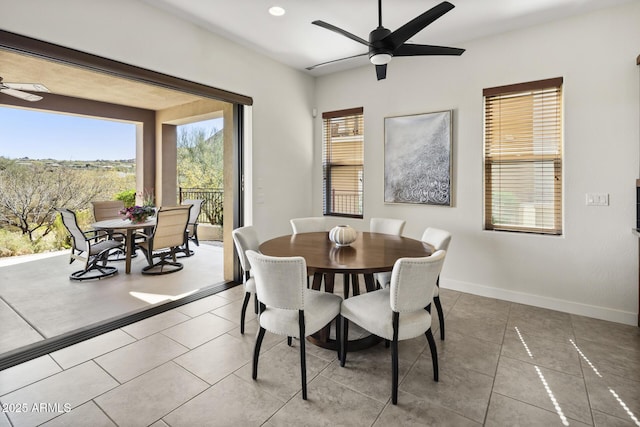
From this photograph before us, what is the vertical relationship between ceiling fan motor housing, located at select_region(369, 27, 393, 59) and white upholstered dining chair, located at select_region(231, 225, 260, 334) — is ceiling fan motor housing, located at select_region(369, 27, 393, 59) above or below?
above

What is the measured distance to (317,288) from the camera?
2676 millimetres

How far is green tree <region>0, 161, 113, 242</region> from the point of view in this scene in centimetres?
593

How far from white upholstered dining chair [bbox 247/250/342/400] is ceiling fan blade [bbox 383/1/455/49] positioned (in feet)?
5.53

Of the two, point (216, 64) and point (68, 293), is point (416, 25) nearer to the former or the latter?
point (216, 64)

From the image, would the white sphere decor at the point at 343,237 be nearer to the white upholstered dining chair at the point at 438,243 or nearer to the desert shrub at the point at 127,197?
the white upholstered dining chair at the point at 438,243

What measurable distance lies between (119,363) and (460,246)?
11.7 feet

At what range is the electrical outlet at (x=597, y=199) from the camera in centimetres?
305

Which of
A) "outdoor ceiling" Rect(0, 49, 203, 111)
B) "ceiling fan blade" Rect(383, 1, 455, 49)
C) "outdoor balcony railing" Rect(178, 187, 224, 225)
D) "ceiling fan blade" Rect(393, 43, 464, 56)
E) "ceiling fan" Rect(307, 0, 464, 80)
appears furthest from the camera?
"outdoor balcony railing" Rect(178, 187, 224, 225)

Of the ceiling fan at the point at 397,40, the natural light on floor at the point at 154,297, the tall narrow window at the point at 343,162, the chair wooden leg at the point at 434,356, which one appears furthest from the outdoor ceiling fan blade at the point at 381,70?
the natural light on floor at the point at 154,297

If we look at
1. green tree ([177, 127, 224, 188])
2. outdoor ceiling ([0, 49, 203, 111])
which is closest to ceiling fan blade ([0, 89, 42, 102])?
outdoor ceiling ([0, 49, 203, 111])

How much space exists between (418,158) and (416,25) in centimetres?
207

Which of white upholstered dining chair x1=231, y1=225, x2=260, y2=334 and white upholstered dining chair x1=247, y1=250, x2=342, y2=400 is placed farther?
white upholstered dining chair x1=231, y1=225, x2=260, y2=334

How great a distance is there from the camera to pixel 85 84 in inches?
207

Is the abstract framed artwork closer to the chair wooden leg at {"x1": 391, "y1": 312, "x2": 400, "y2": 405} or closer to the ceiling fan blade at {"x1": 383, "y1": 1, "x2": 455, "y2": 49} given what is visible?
the ceiling fan blade at {"x1": 383, "y1": 1, "x2": 455, "y2": 49}
